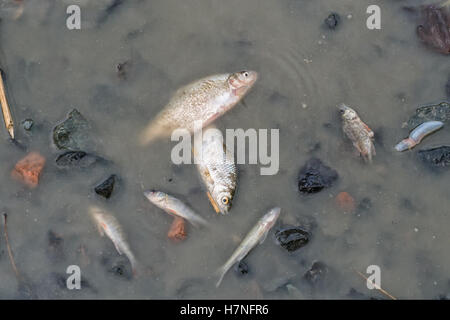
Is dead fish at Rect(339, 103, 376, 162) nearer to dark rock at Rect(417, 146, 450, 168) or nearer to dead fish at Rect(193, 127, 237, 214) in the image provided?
dark rock at Rect(417, 146, 450, 168)

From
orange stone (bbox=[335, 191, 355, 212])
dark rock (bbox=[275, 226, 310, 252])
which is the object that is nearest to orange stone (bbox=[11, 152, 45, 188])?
dark rock (bbox=[275, 226, 310, 252])

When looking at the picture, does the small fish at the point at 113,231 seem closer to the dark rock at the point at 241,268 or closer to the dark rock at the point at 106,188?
the dark rock at the point at 106,188

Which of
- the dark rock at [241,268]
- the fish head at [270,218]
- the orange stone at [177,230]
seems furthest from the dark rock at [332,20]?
the dark rock at [241,268]

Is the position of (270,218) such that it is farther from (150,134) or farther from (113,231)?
(113,231)

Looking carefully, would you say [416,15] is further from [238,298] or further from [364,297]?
[238,298]

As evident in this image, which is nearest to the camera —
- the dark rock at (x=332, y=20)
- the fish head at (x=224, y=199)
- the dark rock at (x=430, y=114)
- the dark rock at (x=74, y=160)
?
the fish head at (x=224, y=199)

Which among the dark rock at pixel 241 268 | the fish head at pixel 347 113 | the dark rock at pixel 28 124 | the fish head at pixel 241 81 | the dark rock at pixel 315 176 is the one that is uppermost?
the fish head at pixel 241 81
